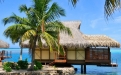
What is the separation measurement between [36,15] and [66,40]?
16.8ft

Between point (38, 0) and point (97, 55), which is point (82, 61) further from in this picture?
point (38, 0)

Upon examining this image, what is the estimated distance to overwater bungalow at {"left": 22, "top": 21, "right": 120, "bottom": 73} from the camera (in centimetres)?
1678

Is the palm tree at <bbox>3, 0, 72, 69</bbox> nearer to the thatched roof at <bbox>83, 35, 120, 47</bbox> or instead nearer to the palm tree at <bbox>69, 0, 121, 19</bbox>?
the thatched roof at <bbox>83, 35, 120, 47</bbox>

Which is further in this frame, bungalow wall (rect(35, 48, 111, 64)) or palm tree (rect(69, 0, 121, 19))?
bungalow wall (rect(35, 48, 111, 64))

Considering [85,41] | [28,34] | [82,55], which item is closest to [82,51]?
[82,55]

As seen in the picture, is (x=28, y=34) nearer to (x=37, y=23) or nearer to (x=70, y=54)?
(x=37, y=23)

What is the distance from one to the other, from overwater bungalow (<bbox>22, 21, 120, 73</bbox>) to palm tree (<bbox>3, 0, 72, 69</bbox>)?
3745 mm

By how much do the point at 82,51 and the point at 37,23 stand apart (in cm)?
577

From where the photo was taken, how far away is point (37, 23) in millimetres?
12969

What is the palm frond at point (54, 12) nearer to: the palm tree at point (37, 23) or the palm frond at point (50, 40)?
the palm tree at point (37, 23)

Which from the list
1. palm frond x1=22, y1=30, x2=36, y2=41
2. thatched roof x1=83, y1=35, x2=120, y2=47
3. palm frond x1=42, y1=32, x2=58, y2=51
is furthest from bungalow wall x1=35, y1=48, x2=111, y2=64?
palm frond x1=22, y1=30, x2=36, y2=41

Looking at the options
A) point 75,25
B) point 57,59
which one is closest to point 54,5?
point 57,59

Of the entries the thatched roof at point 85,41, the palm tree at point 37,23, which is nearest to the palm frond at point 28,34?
the palm tree at point 37,23

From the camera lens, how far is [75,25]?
19656 millimetres
